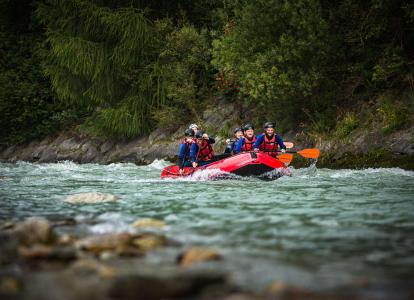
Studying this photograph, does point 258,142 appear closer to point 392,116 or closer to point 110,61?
point 392,116

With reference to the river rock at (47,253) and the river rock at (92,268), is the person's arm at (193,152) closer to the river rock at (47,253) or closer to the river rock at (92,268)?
the river rock at (47,253)

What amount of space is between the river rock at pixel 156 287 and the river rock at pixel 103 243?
107 cm

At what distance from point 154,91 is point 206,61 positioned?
9.74ft

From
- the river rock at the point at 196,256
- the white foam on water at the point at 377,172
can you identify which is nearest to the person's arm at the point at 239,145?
the white foam on water at the point at 377,172

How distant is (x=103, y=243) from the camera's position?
4988 mm

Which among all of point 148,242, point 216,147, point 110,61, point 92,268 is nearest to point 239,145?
point 216,147

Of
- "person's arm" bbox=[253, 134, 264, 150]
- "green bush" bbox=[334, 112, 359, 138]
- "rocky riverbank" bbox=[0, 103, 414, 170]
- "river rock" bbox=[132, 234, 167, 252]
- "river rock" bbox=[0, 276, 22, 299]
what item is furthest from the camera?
"green bush" bbox=[334, 112, 359, 138]

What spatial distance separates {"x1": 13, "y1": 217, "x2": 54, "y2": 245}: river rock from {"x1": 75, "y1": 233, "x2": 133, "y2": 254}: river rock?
0.32 meters

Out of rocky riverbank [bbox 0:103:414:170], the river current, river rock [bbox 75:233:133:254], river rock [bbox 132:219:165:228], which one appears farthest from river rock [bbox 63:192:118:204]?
rocky riverbank [bbox 0:103:414:170]

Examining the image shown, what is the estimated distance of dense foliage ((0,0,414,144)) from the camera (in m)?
14.6

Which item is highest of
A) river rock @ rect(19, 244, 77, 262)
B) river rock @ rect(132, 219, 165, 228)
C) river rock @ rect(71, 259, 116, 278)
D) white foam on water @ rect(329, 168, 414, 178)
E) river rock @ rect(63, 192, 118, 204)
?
white foam on water @ rect(329, 168, 414, 178)

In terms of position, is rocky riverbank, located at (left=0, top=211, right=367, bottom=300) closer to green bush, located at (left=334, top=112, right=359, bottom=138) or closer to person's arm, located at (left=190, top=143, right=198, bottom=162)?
person's arm, located at (left=190, top=143, right=198, bottom=162)

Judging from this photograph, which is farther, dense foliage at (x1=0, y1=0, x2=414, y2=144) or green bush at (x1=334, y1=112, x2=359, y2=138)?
green bush at (x1=334, y1=112, x2=359, y2=138)

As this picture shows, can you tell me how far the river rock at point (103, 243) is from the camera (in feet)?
16.1
